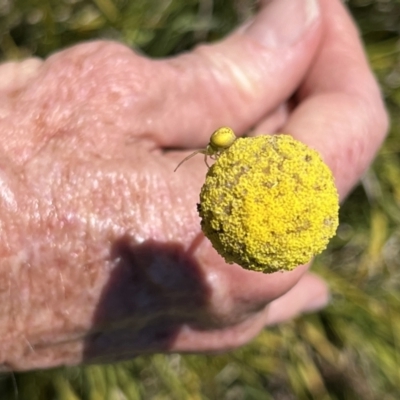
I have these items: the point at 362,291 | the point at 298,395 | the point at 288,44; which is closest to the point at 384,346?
the point at 362,291

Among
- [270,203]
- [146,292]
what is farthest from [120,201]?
[270,203]

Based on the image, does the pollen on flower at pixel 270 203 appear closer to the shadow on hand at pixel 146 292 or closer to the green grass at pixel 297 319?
the shadow on hand at pixel 146 292

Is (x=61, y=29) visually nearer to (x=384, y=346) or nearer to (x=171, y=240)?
(x=171, y=240)

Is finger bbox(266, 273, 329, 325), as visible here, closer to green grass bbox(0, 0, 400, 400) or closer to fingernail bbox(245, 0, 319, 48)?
green grass bbox(0, 0, 400, 400)

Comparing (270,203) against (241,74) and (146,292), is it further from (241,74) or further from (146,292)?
(241,74)

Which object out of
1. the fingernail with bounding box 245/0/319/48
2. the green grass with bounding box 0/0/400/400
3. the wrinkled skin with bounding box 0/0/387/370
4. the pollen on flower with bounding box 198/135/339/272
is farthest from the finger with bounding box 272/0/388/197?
the pollen on flower with bounding box 198/135/339/272
